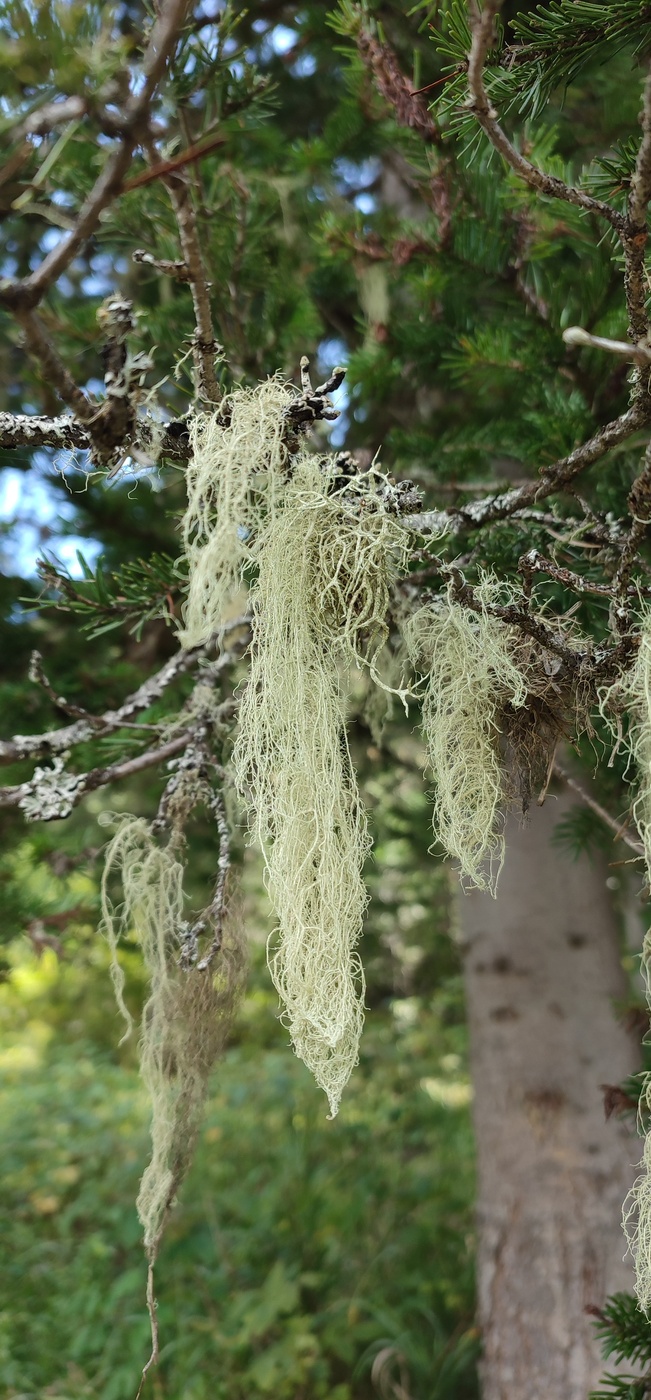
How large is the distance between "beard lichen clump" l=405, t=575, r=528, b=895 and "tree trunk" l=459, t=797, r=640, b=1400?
792 millimetres

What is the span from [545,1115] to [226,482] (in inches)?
62.9

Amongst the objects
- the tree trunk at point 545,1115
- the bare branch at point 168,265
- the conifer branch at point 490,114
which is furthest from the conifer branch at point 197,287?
the tree trunk at point 545,1115

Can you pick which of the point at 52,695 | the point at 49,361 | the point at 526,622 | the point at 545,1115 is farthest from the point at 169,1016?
the point at 545,1115

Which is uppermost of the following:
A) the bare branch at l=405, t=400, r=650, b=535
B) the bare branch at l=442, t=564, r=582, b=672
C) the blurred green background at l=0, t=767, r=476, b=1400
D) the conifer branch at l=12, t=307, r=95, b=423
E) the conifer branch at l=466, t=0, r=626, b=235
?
the conifer branch at l=466, t=0, r=626, b=235

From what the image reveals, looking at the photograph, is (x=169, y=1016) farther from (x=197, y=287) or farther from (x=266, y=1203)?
(x=266, y=1203)

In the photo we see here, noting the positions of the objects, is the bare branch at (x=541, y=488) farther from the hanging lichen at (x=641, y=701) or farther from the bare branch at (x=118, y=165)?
the bare branch at (x=118, y=165)

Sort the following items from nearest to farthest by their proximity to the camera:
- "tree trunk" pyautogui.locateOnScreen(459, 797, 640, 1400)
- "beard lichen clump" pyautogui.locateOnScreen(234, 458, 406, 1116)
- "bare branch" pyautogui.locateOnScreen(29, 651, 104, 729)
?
"beard lichen clump" pyautogui.locateOnScreen(234, 458, 406, 1116) < "bare branch" pyautogui.locateOnScreen(29, 651, 104, 729) < "tree trunk" pyautogui.locateOnScreen(459, 797, 640, 1400)

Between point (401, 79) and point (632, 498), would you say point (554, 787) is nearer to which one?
point (632, 498)

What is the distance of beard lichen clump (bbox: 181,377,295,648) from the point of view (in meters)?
0.73

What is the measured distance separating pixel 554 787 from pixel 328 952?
0.97 m

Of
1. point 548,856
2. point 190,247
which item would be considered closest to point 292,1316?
point 548,856

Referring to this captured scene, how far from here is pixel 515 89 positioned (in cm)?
85

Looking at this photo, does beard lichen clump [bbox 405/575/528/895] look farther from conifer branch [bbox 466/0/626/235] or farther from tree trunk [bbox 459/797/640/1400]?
tree trunk [bbox 459/797/640/1400]

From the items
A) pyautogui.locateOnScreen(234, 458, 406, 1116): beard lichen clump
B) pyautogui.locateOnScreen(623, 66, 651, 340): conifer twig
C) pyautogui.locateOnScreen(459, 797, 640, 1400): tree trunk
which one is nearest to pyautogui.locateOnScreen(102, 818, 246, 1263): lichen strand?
pyautogui.locateOnScreen(234, 458, 406, 1116): beard lichen clump
